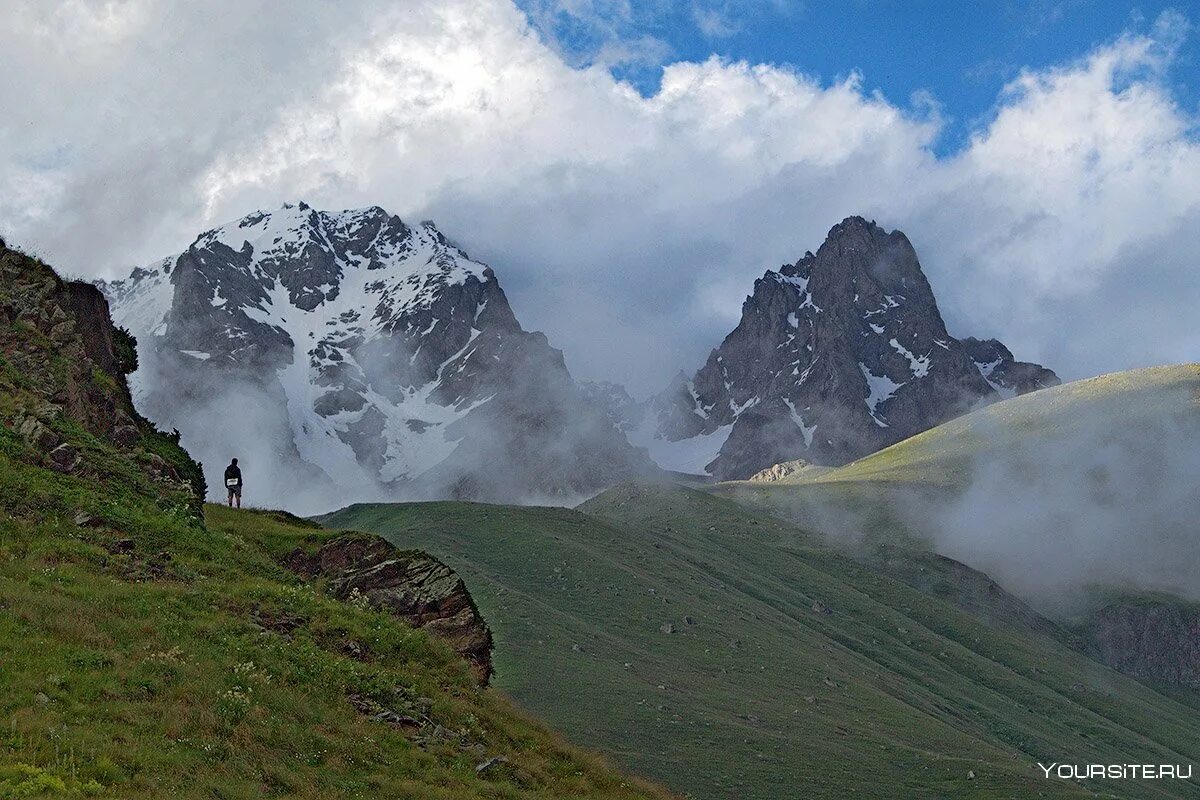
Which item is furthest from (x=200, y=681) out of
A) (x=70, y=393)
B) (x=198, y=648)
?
(x=70, y=393)

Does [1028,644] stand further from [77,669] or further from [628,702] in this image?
[77,669]

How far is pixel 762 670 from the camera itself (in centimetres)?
10306

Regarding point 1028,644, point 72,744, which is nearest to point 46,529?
point 72,744

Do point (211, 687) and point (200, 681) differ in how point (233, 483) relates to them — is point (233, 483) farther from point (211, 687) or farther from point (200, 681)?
point (211, 687)

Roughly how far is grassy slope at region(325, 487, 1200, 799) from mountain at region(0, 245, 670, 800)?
31.0 meters

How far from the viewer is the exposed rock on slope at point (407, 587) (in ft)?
132

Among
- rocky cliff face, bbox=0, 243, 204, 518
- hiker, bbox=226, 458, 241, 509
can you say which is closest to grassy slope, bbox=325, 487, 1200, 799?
hiker, bbox=226, 458, 241, 509

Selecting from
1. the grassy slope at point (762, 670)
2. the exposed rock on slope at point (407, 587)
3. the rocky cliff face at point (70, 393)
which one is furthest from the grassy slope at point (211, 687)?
the grassy slope at point (762, 670)

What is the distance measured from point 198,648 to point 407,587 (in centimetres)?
1423

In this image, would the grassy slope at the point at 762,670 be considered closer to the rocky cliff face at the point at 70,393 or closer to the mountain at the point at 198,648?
the mountain at the point at 198,648

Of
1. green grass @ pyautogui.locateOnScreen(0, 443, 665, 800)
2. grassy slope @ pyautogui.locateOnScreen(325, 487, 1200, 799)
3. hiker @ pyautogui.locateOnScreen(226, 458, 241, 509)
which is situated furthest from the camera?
grassy slope @ pyautogui.locateOnScreen(325, 487, 1200, 799)

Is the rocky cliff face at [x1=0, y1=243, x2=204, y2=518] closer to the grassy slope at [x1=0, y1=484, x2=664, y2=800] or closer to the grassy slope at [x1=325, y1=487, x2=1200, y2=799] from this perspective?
the grassy slope at [x1=0, y1=484, x2=664, y2=800]

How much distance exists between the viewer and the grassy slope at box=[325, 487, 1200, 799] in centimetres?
7400

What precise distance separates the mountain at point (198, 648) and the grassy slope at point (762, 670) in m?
31.0
